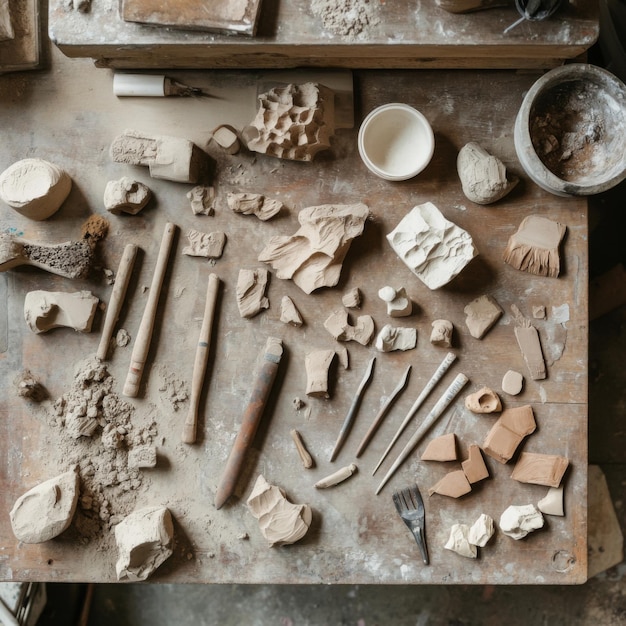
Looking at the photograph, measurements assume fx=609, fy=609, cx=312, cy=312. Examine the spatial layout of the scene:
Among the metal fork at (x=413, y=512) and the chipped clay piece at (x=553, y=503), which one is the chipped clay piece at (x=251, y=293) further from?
the chipped clay piece at (x=553, y=503)

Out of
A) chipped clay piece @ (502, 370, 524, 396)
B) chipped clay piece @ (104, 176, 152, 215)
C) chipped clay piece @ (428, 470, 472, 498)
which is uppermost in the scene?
chipped clay piece @ (104, 176, 152, 215)

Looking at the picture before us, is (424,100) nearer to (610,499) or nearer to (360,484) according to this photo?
(360,484)

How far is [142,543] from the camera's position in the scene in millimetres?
2189

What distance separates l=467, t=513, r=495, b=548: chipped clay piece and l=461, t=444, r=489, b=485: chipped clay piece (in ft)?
0.47

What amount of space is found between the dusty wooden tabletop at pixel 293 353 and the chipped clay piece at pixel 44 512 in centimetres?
10

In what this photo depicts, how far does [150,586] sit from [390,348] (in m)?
1.92

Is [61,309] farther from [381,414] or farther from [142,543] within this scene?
[381,414]

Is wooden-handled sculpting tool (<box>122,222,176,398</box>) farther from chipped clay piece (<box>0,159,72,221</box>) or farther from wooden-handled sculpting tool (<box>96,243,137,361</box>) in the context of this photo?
chipped clay piece (<box>0,159,72,221</box>)

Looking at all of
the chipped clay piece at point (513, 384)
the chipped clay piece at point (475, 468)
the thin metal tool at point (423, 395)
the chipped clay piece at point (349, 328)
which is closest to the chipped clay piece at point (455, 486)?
the chipped clay piece at point (475, 468)

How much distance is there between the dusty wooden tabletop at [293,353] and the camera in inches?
90.2

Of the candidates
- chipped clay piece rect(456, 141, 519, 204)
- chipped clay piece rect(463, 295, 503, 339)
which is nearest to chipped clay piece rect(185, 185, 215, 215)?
chipped clay piece rect(456, 141, 519, 204)

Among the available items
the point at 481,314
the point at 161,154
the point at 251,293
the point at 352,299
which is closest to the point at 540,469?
the point at 481,314

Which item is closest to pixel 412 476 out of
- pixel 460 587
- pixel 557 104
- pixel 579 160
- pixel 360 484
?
pixel 360 484

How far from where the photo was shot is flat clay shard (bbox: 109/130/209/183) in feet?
7.38
